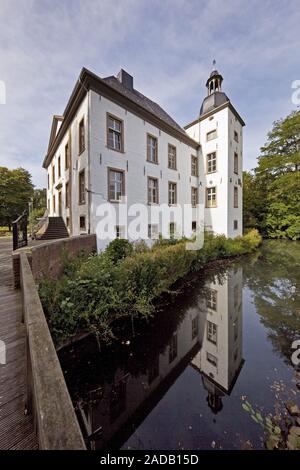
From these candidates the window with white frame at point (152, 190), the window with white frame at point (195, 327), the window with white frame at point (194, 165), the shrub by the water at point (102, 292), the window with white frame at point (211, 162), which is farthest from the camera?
the window with white frame at point (194, 165)

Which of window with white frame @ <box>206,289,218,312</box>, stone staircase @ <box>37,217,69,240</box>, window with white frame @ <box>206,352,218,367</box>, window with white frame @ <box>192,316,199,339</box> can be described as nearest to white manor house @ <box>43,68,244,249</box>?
stone staircase @ <box>37,217,69,240</box>

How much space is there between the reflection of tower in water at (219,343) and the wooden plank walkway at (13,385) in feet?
8.72

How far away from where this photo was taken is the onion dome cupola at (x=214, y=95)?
654 inches

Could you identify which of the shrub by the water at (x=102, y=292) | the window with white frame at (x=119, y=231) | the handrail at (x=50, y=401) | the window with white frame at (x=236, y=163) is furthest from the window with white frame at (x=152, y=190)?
the handrail at (x=50, y=401)

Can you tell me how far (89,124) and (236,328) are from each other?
9.99m

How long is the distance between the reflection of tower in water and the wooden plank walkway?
105 inches

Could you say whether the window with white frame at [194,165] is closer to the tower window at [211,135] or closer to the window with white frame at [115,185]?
the tower window at [211,135]

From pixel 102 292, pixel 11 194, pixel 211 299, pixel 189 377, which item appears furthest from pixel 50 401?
pixel 11 194

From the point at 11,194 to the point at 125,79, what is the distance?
22615mm

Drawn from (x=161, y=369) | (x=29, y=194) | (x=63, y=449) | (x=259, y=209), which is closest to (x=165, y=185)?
(x=161, y=369)

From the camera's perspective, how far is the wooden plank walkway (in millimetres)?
1617

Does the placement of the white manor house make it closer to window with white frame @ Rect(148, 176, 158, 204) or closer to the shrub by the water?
window with white frame @ Rect(148, 176, 158, 204)

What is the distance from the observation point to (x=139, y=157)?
1168 cm
